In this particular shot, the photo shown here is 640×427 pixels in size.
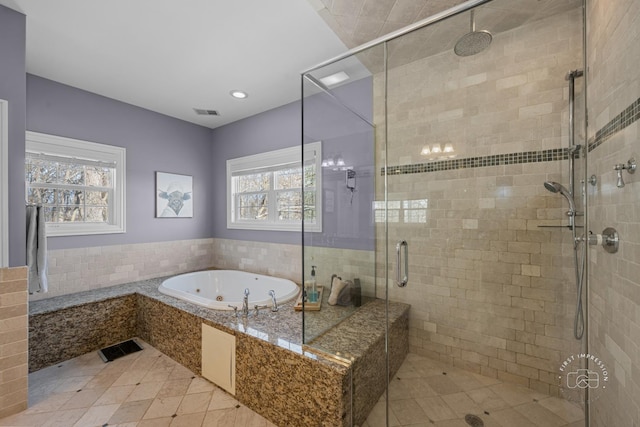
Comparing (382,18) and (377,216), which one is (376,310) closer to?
(377,216)

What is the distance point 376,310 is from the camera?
2152mm

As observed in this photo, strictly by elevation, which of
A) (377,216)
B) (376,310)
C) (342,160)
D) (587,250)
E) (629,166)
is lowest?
(376,310)

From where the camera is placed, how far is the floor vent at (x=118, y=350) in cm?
246

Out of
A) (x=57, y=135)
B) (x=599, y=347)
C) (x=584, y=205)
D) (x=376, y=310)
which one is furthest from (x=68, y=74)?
(x=599, y=347)

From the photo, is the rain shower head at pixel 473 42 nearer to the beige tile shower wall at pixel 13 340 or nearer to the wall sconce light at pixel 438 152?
the wall sconce light at pixel 438 152

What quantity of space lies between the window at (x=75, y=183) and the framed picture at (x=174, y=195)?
16.3 inches

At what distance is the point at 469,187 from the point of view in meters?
1.95

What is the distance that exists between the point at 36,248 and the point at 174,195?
169 centimetres

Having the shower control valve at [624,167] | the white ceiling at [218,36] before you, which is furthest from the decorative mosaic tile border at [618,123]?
the white ceiling at [218,36]

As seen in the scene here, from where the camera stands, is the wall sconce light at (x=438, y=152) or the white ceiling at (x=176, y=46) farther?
the wall sconce light at (x=438, y=152)

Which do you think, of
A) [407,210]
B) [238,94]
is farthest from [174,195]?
[407,210]

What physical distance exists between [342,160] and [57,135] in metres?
2.95

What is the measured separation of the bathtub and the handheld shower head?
7.41 feet

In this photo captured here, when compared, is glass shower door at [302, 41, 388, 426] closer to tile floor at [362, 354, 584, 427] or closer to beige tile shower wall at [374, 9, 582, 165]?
beige tile shower wall at [374, 9, 582, 165]
